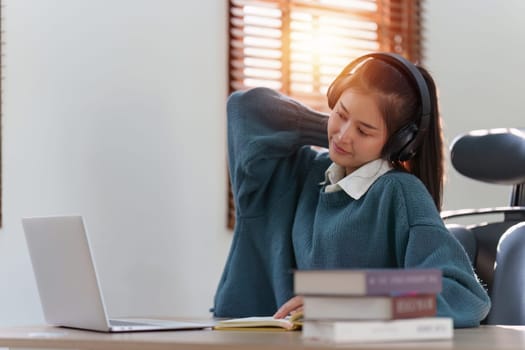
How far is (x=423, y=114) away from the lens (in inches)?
75.5

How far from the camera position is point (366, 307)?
1.23m

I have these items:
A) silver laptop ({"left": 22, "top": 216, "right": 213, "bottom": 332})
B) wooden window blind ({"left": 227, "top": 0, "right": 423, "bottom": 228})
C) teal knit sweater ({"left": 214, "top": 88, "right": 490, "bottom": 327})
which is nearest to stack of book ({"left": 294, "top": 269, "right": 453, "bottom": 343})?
silver laptop ({"left": 22, "top": 216, "right": 213, "bottom": 332})

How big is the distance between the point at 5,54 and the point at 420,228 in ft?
4.32

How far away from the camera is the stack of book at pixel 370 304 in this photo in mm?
1216

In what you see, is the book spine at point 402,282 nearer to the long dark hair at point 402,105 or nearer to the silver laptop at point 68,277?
the silver laptop at point 68,277

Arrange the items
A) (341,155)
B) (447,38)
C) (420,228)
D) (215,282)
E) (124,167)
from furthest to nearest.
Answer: (447,38) < (215,282) < (124,167) < (341,155) < (420,228)

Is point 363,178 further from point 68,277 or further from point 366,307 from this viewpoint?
point 366,307

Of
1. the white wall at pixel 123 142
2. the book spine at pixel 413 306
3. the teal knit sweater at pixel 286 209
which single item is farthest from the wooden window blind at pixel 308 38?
the book spine at pixel 413 306

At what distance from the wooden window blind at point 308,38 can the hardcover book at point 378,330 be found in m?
1.81

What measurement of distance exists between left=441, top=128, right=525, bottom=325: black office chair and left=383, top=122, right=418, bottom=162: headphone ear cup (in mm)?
462

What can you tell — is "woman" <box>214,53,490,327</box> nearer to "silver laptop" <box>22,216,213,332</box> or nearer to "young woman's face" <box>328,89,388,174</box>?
"young woman's face" <box>328,89,388,174</box>

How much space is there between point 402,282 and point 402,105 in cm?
77

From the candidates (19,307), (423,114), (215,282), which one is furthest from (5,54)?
(423,114)

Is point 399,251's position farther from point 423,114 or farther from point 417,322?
point 417,322
